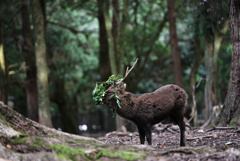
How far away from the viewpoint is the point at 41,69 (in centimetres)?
1564

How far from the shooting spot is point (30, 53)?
64.8 feet

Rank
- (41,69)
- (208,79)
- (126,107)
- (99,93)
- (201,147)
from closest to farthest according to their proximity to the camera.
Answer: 1. (201,147)
2. (99,93)
3. (126,107)
4. (41,69)
5. (208,79)

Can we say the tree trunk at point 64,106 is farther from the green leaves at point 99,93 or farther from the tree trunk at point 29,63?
the green leaves at point 99,93

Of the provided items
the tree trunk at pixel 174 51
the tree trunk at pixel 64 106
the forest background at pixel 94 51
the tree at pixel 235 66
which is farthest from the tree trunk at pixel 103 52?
the tree at pixel 235 66

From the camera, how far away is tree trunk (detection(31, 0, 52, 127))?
1545cm

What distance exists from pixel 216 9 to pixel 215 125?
3523 mm

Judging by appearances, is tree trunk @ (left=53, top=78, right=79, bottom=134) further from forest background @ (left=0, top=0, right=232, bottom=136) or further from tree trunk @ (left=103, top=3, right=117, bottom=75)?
tree trunk @ (left=103, top=3, right=117, bottom=75)

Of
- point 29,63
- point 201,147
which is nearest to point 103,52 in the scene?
point 29,63

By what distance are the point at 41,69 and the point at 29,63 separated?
453 centimetres

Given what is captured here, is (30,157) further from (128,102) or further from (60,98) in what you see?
(60,98)

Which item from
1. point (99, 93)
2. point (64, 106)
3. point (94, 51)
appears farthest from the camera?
point (94, 51)

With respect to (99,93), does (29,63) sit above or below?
above

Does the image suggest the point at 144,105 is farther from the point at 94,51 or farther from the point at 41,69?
the point at 94,51

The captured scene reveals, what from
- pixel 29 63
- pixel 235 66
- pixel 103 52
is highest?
pixel 103 52
